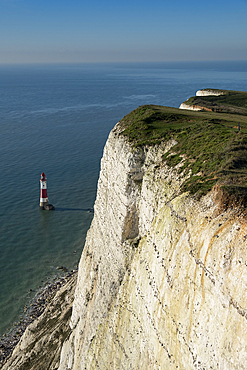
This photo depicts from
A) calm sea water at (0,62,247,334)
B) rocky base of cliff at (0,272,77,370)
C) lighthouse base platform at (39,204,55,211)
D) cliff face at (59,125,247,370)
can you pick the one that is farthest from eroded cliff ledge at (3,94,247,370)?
lighthouse base platform at (39,204,55,211)

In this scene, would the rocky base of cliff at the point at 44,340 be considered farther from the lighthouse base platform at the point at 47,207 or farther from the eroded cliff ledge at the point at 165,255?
the lighthouse base platform at the point at 47,207

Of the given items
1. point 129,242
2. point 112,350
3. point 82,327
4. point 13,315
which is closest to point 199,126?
point 129,242

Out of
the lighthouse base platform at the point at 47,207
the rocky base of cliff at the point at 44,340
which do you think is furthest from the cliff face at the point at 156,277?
the lighthouse base platform at the point at 47,207

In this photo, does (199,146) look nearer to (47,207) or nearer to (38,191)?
(47,207)

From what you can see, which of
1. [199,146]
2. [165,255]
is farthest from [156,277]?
[199,146]

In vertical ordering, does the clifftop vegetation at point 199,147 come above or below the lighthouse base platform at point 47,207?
above

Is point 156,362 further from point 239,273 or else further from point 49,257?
point 49,257
